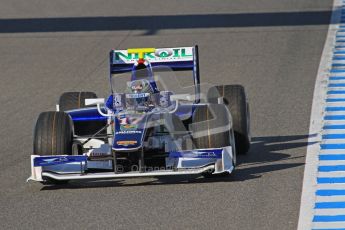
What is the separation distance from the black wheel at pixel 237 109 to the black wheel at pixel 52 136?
2063 mm

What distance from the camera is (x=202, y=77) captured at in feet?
65.3

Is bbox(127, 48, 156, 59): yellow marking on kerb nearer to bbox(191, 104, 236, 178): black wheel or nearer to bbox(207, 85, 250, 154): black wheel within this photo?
bbox(207, 85, 250, 154): black wheel

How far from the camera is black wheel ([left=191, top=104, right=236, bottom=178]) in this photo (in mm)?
11867

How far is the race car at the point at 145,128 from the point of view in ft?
37.9

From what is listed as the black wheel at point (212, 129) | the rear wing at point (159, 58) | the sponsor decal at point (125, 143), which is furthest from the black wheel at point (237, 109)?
the sponsor decal at point (125, 143)

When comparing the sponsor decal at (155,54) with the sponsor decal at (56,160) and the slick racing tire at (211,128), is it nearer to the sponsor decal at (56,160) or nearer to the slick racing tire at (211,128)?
the slick racing tire at (211,128)

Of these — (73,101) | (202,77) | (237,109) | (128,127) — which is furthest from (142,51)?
(202,77)

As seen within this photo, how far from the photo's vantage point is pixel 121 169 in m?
11.6

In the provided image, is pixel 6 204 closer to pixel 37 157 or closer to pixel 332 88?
pixel 37 157

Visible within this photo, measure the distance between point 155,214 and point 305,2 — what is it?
19.0 m

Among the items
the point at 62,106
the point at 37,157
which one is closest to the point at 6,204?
the point at 37,157

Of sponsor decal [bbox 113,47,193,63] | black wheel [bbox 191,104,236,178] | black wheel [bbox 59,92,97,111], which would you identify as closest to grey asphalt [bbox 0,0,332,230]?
black wheel [bbox 191,104,236,178]

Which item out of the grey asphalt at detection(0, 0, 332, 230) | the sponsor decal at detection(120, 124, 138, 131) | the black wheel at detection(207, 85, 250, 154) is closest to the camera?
the grey asphalt at detection(0, 0, 332, 230)

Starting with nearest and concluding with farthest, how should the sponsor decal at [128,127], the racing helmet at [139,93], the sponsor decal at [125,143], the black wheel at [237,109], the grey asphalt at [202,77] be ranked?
the grey asphalt at [202,77]
the sponsor decal at [125,143]
the sponsor decal at [128,127]
the racing helmet at [139,93]
the black wheel at [237,109]
